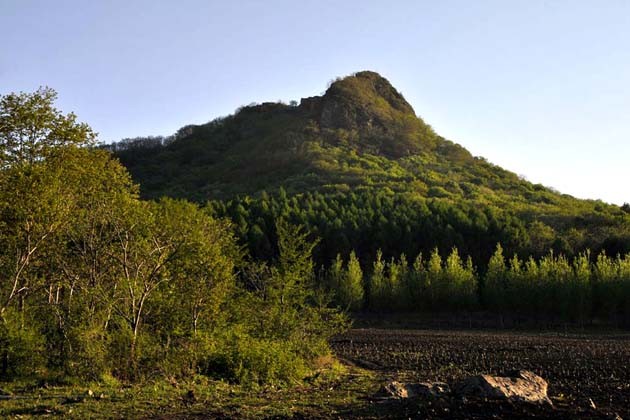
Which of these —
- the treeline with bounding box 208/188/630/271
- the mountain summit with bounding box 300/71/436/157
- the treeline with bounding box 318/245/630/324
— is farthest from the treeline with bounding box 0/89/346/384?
the mountain summit with bounding box 300/71/436/157

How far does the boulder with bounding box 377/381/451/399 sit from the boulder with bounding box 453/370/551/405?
380 mm

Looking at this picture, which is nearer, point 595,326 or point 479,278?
point 595,326

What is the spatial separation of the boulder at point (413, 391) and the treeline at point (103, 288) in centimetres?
493

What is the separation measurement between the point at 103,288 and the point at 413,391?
10572mm

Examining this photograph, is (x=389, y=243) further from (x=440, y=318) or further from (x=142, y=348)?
(x=142, y=348)

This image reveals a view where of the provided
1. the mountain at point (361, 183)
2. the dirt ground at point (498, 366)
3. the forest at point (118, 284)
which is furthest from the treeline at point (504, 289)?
the forest at point (118, 284)

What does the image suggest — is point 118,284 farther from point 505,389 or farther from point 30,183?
point 505,389

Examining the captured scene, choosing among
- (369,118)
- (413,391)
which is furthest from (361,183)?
(413,391)

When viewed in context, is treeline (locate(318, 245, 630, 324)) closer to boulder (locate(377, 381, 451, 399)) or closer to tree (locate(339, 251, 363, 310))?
tree (locate(339, 251, 363, 310))

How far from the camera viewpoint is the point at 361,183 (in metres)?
120

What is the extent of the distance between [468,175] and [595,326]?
81.8 meters

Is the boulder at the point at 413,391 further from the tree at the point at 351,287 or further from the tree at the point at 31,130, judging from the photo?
the tree at the point at 351,287

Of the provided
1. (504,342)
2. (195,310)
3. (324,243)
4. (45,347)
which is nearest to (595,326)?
(504,342)

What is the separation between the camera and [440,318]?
2633 inches
